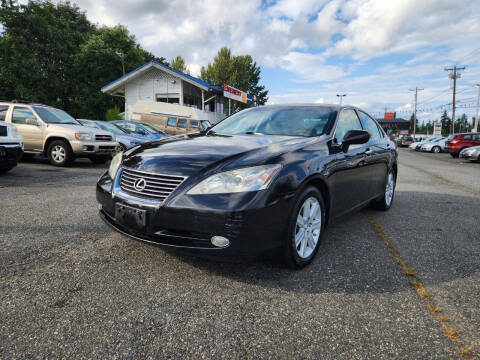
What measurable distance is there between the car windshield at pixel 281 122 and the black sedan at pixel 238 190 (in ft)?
0.07

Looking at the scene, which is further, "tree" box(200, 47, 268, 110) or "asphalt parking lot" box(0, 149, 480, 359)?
"tree" box(200, 47, 268, 110)

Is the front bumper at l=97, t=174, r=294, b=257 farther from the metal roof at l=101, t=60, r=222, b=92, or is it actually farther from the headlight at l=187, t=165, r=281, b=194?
the metal roof at l=101, t=60, r=222, b=92

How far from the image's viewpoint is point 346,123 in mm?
3762

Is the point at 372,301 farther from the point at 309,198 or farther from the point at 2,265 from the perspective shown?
the point at 2,265

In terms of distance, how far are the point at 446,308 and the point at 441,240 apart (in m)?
1.66

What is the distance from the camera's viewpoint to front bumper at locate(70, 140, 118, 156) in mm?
8680

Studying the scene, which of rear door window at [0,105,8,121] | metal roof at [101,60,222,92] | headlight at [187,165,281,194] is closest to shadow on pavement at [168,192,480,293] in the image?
headlight at [187,165,281,194]

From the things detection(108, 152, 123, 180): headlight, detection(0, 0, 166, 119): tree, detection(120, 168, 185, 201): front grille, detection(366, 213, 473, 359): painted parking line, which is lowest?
detection(366, 213, 473, 359): painted parking line

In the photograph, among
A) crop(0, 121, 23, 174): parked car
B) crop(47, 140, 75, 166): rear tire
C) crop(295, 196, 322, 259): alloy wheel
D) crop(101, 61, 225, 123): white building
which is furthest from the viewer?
crop(101, 61, 225, 123): white building

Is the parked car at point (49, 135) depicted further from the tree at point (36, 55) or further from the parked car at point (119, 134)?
the tree at point (36, 55)

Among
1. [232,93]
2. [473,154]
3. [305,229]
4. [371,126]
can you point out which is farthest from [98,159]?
[232,93]

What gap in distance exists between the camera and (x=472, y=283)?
2.55 meters

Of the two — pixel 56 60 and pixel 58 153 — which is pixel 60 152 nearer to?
pixel 58 153

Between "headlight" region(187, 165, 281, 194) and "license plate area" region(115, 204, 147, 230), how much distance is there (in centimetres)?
41
